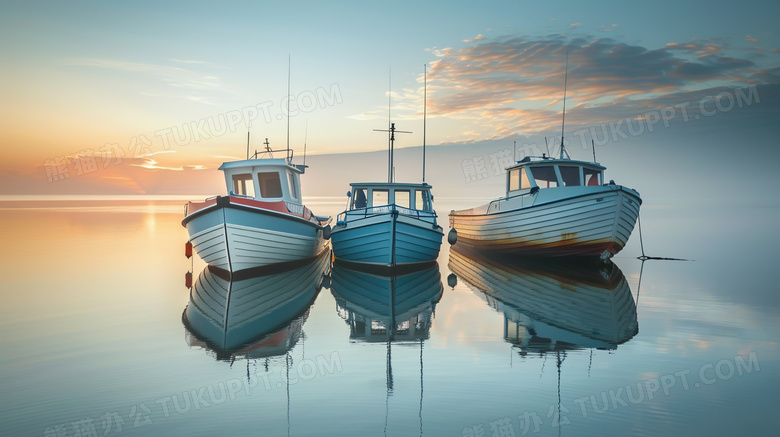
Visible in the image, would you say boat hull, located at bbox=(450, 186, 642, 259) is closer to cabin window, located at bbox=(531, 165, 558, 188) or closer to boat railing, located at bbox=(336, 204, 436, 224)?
cabin window, located at bbox=(531, 165, 558, 188)

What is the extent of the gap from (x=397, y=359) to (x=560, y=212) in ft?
37.2

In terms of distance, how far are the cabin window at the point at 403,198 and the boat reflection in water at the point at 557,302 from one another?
311 centimetres

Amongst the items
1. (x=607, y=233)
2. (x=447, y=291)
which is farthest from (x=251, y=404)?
(x=607, y=233)

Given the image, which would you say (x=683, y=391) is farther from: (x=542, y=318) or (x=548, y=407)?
(x=542, y=318)

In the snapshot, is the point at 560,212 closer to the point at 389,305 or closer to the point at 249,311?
the point at 389,305

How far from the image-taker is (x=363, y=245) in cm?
1728

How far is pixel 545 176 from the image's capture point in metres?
19.5

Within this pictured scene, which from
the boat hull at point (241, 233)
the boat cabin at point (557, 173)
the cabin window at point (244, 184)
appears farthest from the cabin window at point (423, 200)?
the cabin window at point (244, 184)

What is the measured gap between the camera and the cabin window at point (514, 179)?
2039cm

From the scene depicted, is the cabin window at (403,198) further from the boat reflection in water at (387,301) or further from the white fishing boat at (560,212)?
the boat reflection in water at (387,301)

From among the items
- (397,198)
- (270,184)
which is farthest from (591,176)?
(270,184)

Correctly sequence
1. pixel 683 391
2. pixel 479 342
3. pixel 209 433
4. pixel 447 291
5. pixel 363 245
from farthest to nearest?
1. pixel 363 245
2. pixel 447 291
3. pixel 479 342
4. pixel 683 391
5. pixel 209 433

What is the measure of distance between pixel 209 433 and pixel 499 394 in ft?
11.8

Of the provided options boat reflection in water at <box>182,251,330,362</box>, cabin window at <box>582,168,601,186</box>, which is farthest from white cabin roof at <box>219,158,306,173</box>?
cabin window at <box>582,168,601,186</box>
